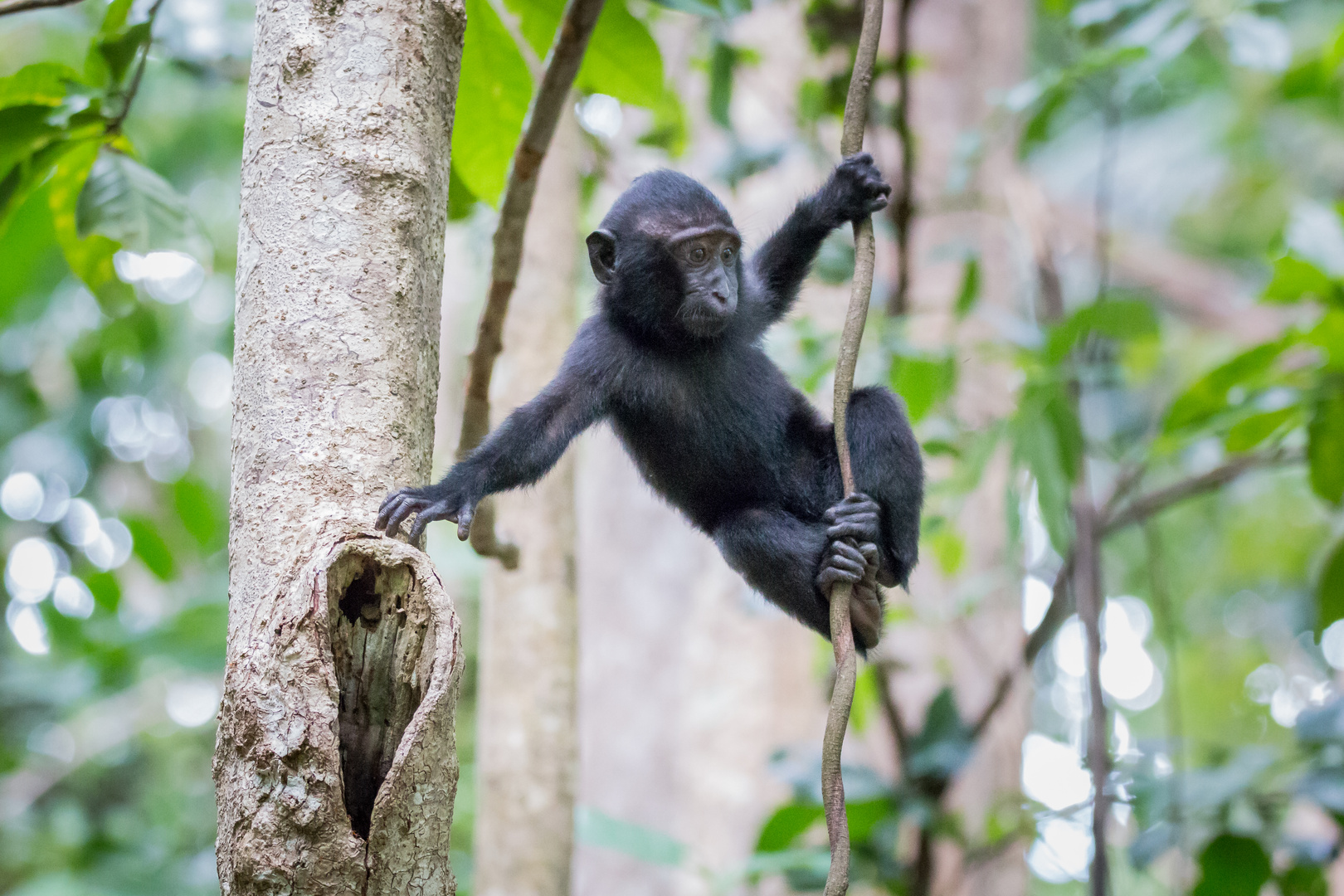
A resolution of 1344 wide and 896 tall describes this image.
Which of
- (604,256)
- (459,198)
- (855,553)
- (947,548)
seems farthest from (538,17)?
(947,548)

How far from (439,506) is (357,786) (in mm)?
616

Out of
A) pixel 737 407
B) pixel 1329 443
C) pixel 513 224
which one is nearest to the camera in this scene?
pixel 513 224

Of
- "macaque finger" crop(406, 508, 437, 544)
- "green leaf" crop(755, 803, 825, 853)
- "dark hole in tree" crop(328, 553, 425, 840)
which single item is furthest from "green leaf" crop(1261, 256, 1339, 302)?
"dark hole in tree" crop(328, 553, 425, 840)

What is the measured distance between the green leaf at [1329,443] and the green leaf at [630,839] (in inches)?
110

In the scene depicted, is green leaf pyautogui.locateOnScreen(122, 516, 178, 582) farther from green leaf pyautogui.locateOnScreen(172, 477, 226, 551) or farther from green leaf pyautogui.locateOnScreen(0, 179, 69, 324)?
green leaf pyautogui.locateOnScreen(0, 179, 69, 324)

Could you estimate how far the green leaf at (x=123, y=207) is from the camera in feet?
9.01

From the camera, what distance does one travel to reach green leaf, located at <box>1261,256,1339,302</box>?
3877 millimetres

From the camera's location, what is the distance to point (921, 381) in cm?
414

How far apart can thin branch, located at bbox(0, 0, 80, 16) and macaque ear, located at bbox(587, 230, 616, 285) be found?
1587mm

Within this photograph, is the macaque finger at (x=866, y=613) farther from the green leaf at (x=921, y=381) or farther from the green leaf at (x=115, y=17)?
the green leaf at (x=115, y=17)

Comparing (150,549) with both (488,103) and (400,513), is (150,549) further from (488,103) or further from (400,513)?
(400,513)

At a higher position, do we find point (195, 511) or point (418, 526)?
point (195, 511)

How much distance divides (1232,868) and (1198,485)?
5.24 feet

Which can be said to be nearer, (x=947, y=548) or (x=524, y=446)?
(x=524, y=446)
